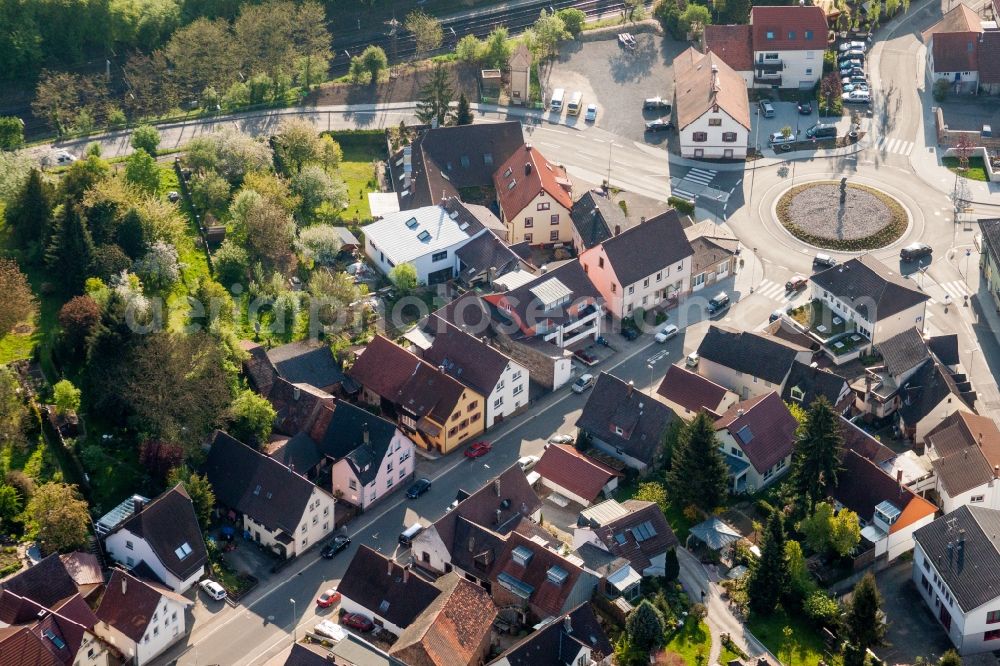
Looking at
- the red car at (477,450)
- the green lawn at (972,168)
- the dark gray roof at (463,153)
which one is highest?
the dark gray roof at (463,153)

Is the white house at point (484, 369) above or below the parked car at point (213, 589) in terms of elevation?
above

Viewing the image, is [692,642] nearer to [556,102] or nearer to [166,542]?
[166,542]

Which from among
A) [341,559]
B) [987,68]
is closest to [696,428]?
[341,559]

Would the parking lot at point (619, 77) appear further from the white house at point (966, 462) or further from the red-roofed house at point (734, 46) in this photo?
the white house at point (966, 462)

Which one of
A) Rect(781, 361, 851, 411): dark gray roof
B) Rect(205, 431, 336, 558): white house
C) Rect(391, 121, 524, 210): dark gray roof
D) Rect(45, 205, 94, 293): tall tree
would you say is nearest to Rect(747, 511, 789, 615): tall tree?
Rect(781, 361, 851, 411): dark gray roof

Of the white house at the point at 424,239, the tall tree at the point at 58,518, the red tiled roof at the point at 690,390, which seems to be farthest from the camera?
the white house at the point at 424,239

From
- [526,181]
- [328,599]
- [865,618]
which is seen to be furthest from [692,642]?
[526,181]

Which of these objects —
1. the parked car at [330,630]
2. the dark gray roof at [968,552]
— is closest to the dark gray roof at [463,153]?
the parked car at [330,630]
